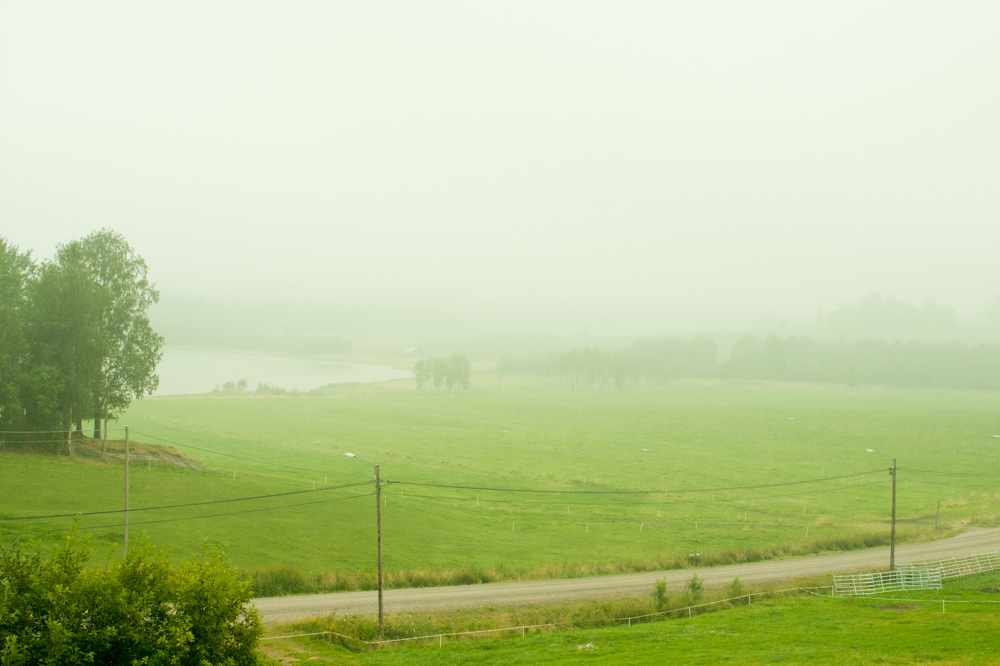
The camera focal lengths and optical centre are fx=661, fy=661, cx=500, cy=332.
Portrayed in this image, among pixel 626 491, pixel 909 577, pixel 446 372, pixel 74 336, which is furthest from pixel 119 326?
pixel 446 372

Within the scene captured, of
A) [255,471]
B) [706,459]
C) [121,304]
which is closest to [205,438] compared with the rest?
[255,471]

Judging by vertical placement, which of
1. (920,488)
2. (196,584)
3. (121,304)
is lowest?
(920,488)

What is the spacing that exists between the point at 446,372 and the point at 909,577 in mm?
150602

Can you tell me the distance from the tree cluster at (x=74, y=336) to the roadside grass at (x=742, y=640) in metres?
32.2

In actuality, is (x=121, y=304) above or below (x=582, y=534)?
above

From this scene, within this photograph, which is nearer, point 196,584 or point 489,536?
point 196,584

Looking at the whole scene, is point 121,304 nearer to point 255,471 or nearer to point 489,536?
point 255,471

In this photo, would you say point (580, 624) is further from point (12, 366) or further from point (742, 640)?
point (12, 366)

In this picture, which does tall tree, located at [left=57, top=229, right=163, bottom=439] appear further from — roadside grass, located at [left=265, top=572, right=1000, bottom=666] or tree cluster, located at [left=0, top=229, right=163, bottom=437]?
roadside grass, located at [left=265, top=572, right=1000, bottom=666]

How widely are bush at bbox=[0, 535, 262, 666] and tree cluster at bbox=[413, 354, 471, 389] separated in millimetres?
164467

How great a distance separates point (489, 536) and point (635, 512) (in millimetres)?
16246

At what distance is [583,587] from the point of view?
37031mm

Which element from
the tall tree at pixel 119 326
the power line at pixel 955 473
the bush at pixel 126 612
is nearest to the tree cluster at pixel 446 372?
A: the power line at pixel 955 473

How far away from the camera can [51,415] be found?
156ft
